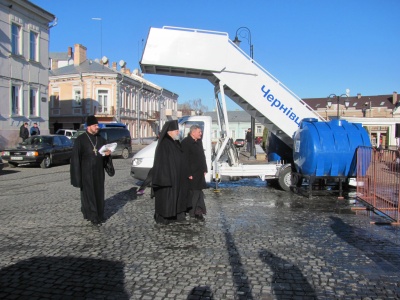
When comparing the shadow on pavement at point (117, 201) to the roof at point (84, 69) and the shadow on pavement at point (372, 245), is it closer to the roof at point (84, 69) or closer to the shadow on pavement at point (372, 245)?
the shadow on pavement at point (372, 245)

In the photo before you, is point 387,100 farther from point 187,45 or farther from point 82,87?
point 187,45

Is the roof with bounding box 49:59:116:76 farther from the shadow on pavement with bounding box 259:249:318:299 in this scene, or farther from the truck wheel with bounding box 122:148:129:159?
the shadow on pavement with bounding box 259:249:318:299

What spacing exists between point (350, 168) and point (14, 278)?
8.33 m

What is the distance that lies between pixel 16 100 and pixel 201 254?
74.1 feet

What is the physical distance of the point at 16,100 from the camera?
24375 millimetres

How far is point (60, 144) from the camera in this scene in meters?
19.4

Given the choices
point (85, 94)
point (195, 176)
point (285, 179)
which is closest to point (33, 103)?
point (85, 94)

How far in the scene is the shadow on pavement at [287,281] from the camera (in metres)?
4.12

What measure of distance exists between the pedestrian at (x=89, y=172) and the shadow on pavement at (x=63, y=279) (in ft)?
6.42

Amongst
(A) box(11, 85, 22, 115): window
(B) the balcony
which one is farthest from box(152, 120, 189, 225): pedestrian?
(B) the balcony

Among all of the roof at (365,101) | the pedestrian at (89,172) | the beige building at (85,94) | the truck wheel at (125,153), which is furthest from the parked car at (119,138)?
the roof at (365,101)

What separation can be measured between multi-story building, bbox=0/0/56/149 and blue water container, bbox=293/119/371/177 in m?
18.7

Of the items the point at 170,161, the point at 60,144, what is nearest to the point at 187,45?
the point at 170,161

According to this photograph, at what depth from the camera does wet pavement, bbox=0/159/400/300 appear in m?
4.23
